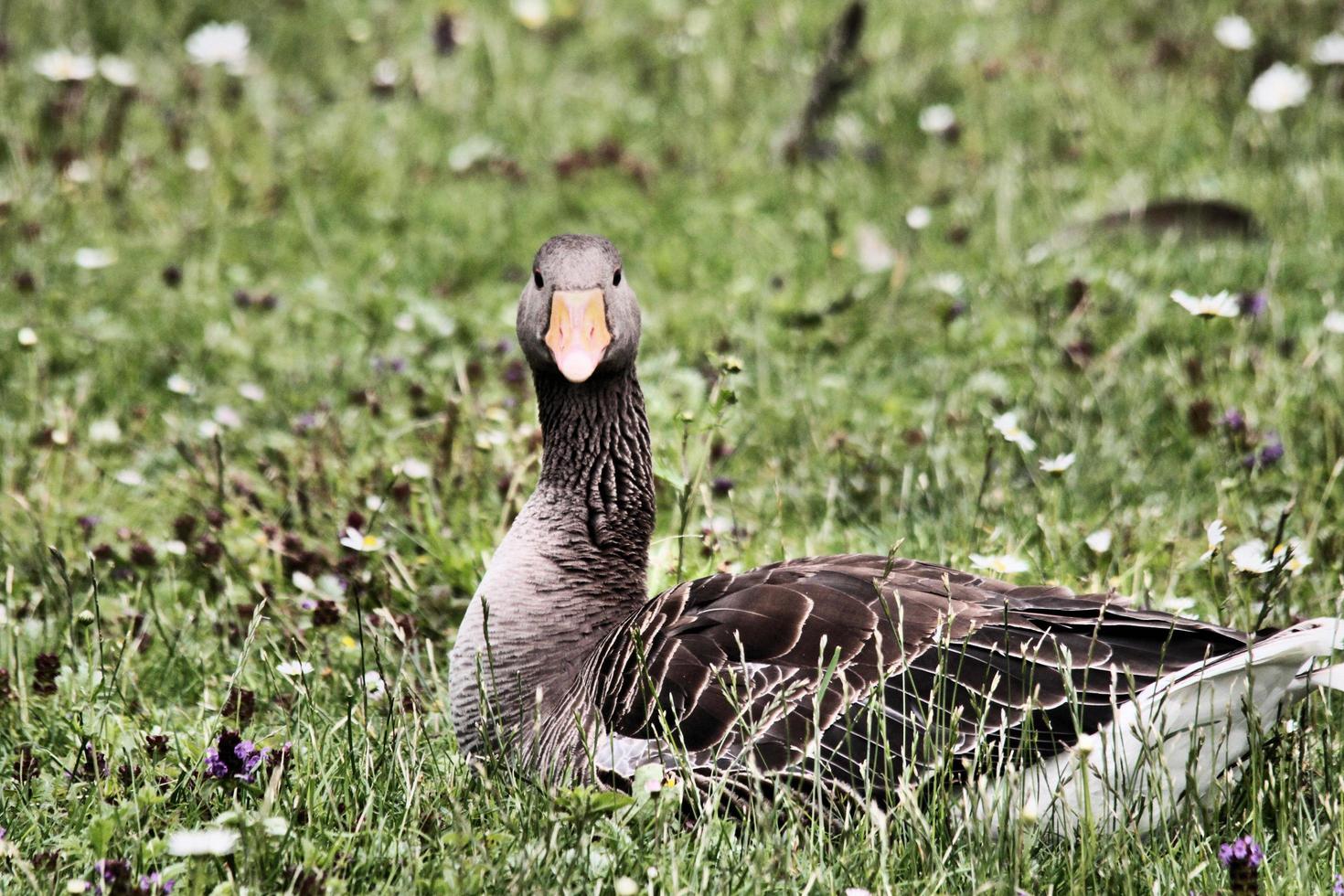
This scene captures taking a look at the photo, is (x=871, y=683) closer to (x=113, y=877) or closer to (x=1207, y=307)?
(x=113, y=877)

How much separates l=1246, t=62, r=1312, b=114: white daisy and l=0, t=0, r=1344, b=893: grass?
0.17 m

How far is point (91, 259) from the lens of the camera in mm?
6914

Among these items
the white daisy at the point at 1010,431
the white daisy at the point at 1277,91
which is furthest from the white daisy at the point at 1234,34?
the white daisy at the point at 1010,431

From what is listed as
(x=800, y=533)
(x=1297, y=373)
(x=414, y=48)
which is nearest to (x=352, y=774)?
(x=800, y=533)

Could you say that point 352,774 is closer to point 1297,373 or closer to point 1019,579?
point 1019,579

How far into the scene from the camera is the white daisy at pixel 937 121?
850cm

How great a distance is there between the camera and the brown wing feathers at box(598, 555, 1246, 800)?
3434mm

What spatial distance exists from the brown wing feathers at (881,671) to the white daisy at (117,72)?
5.95 m

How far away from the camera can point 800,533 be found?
527 centimetres

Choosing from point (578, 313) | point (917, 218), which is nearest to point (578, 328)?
point (578, 313)

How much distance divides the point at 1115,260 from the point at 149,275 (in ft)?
14.8

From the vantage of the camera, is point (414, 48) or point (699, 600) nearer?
point (699, 600)

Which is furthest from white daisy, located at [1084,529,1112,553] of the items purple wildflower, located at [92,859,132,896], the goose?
purple wildflower, located at [92,859,132,896]

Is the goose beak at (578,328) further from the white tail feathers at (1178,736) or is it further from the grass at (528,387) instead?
the white tail feathers at (1178,736)
